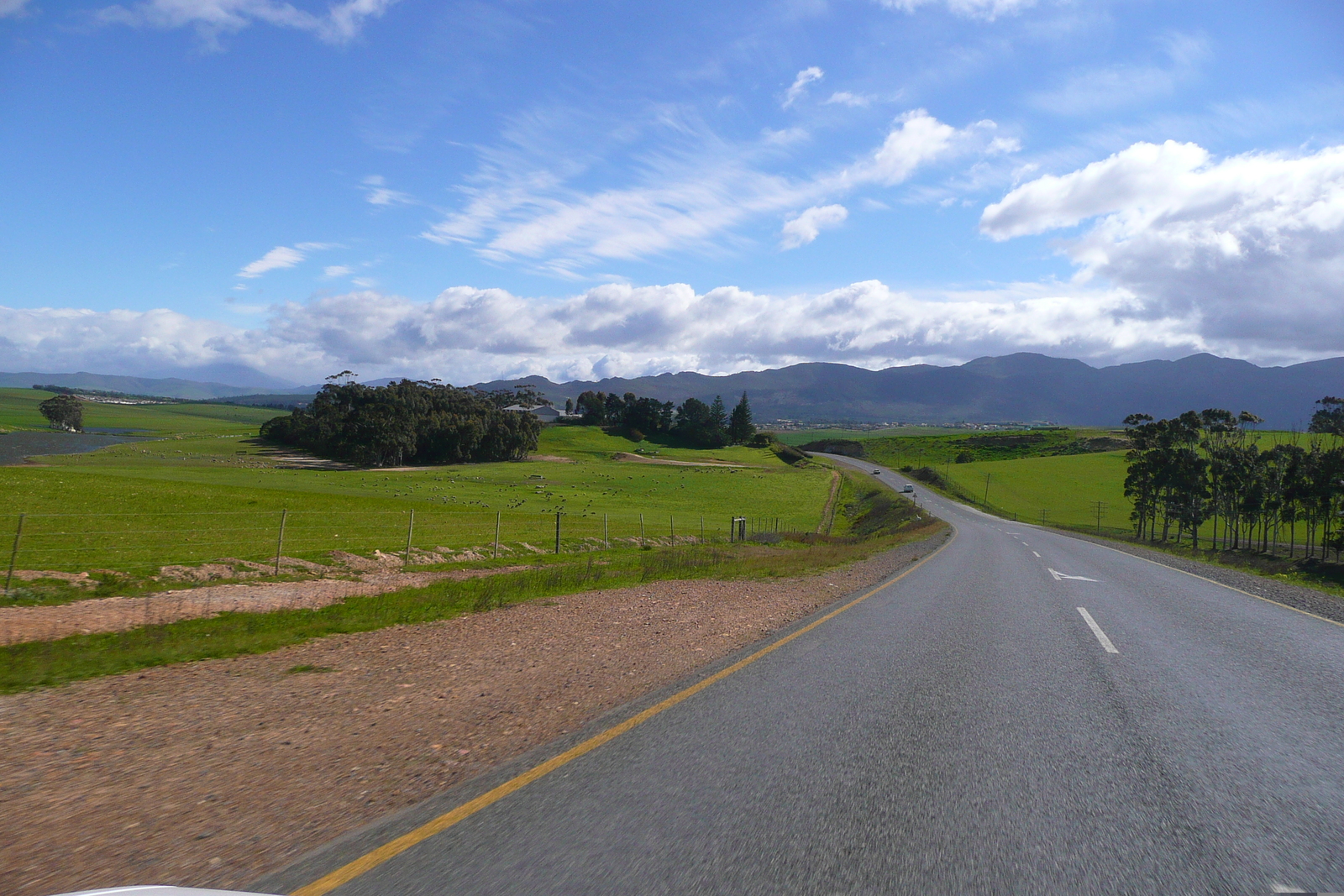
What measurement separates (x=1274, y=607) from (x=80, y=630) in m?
20.7

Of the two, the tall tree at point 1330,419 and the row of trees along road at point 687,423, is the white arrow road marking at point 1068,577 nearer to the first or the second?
the tall tree at point 1330,419

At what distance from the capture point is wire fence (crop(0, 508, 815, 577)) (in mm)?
16344

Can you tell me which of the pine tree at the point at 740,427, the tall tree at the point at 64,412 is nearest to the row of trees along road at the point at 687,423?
the pine tree at the point at 740,427

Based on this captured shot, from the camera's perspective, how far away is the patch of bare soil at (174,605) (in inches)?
380

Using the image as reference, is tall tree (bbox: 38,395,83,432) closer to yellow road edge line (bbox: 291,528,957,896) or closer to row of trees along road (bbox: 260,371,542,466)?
row of trees along road (bbox: 260,371,542,466)

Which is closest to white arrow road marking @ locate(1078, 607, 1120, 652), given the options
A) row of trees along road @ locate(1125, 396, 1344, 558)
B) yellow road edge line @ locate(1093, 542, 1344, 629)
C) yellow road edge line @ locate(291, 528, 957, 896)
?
yellow road edge line @ locate(1093, 542, 1344, 629)

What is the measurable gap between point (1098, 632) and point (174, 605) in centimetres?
1527

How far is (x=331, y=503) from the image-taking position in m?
35.6

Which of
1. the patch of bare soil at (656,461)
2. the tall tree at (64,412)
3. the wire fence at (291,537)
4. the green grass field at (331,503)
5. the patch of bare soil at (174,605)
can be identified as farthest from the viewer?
the tall tree at (64,412)

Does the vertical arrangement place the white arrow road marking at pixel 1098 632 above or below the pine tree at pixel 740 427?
below

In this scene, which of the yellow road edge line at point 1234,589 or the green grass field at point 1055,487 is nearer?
the yellow road edge line at point 1234,589

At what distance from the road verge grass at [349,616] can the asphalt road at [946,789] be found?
6.11 meters

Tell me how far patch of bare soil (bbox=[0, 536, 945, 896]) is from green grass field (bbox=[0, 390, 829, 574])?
10305 millimetres

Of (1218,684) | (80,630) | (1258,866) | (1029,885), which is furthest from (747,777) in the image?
(80,630)
